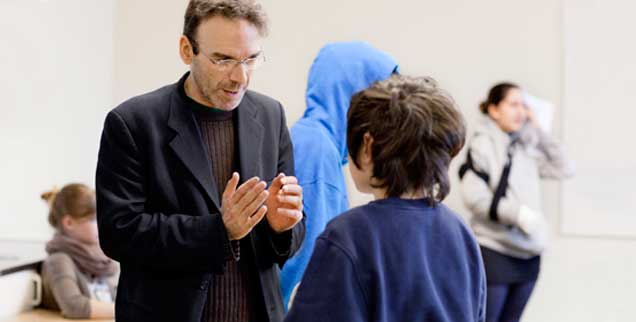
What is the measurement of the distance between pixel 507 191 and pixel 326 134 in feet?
6.98

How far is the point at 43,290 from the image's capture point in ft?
12.1

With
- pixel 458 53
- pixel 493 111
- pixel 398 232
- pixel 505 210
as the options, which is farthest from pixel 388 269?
pixel 458 53

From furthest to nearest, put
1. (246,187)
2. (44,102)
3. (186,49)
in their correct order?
(44,102) → (186,49) → (246,187)

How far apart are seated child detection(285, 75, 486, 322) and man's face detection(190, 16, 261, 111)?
33 centimetres

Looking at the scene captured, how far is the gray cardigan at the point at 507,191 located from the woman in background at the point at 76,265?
5.46 feet

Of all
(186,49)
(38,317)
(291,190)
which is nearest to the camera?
(291,190)

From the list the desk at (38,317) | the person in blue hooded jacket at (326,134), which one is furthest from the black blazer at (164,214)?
the desk at (38,317)

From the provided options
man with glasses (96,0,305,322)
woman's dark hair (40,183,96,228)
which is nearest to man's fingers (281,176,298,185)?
man with glasses (96,0,305,322)

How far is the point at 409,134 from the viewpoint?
1.40 meters

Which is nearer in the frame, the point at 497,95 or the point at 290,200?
the point at 290,200

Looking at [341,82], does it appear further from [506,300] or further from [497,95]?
[497,95]

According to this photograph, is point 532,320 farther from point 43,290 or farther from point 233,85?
point 233,85

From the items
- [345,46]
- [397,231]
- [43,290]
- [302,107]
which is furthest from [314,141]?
[302,107]

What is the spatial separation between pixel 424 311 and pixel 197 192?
538mm
